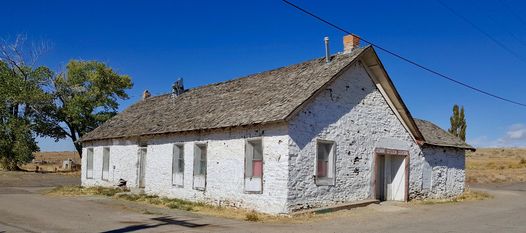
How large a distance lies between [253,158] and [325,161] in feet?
7.52

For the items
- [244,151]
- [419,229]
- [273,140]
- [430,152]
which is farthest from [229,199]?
[430,152]

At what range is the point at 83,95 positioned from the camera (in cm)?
3991

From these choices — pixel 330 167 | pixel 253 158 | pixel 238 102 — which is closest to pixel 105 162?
pixel 238 102

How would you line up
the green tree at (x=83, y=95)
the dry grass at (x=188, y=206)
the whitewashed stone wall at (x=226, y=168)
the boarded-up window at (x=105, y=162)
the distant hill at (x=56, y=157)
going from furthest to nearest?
the distant hill at (x=56, y=157) → the green tree at (x=83, y=95) → the boarded-up window at (x=105, y=162) → the whitewashed stone wall at (x=226, y=168) → the dry grass at (x=188, y=206)

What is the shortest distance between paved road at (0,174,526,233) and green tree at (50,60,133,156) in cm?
2214

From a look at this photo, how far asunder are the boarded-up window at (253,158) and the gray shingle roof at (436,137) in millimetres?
8088

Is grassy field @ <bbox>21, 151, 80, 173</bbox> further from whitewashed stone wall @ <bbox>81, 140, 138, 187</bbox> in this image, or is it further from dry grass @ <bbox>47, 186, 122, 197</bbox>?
dry grass @ <bbox>47, 186, 122, 197</bbox>

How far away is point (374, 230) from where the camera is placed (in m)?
11.5

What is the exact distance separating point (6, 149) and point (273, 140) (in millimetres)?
30029

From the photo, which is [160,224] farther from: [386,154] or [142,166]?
[142,166]

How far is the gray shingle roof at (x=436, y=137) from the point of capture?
836 inches

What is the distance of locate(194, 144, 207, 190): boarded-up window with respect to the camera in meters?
17.6

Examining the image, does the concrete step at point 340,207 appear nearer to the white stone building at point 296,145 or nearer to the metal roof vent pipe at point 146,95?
the white stone building at point 296,145

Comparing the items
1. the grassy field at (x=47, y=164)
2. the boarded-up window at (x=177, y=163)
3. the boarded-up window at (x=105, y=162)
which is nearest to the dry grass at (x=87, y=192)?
the boarded-up window at (x=105, y=162)
